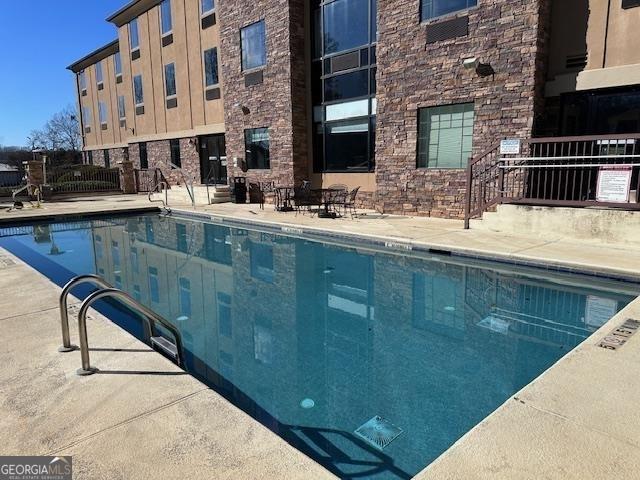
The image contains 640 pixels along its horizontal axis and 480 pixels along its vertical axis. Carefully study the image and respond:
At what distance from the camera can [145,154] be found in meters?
22.7

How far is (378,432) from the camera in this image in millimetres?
2986

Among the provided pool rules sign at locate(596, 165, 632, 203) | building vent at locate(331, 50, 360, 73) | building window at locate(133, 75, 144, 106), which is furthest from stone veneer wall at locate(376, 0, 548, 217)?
building window at locate(133, 75, 144, 106)

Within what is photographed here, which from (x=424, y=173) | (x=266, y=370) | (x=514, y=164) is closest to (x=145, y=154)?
(x=424, y=173)

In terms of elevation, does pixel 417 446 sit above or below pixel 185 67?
below

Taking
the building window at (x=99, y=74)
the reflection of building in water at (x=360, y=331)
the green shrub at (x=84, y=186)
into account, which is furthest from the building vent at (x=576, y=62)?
the building window at (x=99, y=74)

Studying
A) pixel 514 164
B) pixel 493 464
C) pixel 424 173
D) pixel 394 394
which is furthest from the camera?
pixel 424 173

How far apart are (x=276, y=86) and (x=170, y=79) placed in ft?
26.5

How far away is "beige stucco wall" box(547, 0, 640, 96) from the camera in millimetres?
8008

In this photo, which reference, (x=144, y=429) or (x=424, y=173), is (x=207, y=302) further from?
(x=424, y=173)

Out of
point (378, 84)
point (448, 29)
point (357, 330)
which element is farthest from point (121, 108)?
point (357, 330)

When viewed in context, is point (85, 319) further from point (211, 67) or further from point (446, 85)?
point (211, 67)

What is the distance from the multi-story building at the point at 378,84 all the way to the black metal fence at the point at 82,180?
2.97 m

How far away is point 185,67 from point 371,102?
10.2m

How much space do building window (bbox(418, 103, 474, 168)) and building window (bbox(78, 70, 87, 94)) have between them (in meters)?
26.7
